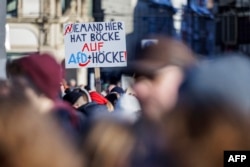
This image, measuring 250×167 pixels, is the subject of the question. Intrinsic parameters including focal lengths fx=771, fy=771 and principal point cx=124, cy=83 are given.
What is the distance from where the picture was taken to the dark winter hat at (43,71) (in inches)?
112

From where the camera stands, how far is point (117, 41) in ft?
34.1

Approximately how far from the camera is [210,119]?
225 cm

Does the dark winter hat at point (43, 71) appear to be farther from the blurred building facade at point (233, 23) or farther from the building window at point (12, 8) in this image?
the blurred building facade at point (233, 23)

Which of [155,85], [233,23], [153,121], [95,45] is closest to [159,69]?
[155,85]

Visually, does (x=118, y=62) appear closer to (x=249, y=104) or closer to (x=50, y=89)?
(x=50, y=89)

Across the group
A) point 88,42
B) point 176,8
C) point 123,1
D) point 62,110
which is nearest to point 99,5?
point 123,1

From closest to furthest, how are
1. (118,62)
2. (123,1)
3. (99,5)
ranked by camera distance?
(118,62)
(99,5)
(123,1)

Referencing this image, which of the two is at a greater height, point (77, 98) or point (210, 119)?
point (210, 119)

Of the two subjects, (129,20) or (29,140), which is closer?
(29,140)

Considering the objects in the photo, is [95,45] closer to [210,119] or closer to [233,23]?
[210,119]

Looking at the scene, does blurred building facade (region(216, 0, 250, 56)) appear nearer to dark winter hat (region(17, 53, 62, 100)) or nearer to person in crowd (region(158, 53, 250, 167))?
dark winter hat (region(17, 53, 62, 100))

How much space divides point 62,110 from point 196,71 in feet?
2.72

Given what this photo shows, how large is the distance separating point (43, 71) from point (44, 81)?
0.04 m

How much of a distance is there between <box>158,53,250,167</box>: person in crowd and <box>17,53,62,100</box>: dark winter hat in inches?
26.9
